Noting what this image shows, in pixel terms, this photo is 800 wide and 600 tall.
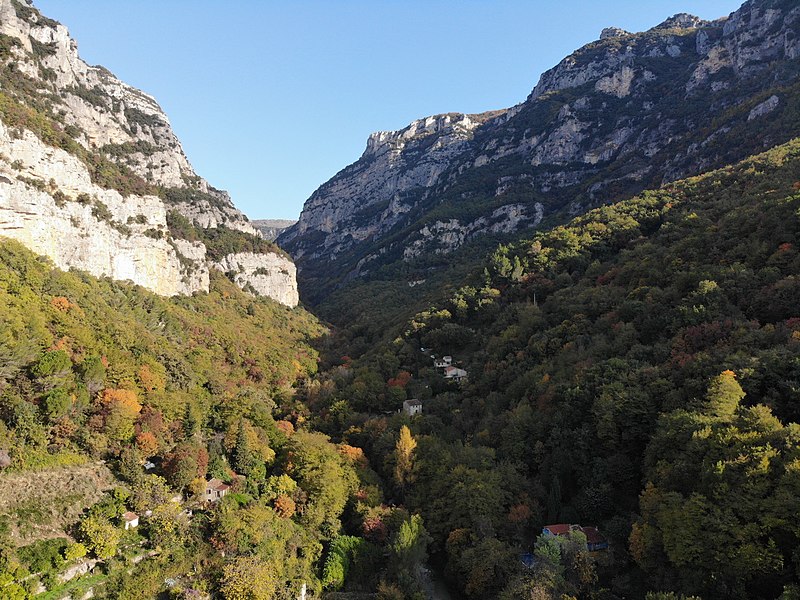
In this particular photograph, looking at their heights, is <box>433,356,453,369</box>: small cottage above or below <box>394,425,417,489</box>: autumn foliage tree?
above

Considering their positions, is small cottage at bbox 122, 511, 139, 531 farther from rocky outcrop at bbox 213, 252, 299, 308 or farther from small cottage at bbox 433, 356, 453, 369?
rocky outcrop at bbox 213, 252, 299, 308

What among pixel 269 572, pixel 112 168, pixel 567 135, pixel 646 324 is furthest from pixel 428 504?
pixel 567 135

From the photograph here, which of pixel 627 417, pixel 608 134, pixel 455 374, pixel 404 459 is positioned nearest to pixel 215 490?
pixel 404 459

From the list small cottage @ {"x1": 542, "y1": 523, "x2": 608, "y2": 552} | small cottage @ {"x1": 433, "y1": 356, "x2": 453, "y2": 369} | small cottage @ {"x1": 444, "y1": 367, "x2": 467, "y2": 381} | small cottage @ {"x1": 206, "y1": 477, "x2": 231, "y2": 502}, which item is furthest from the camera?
small cottage @ {"x1": 433, "y1": 356, "x2": 453, "y2": 369}

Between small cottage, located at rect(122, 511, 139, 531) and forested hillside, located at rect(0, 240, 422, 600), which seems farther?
small cottage, located at rect(122, 511, 139, 531)

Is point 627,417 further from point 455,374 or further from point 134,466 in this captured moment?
point 134,466

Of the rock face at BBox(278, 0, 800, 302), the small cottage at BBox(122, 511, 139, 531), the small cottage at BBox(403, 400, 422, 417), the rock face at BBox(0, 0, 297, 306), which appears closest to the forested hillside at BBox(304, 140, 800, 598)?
the small cottage at BBox(403, 400, 422, 417)
